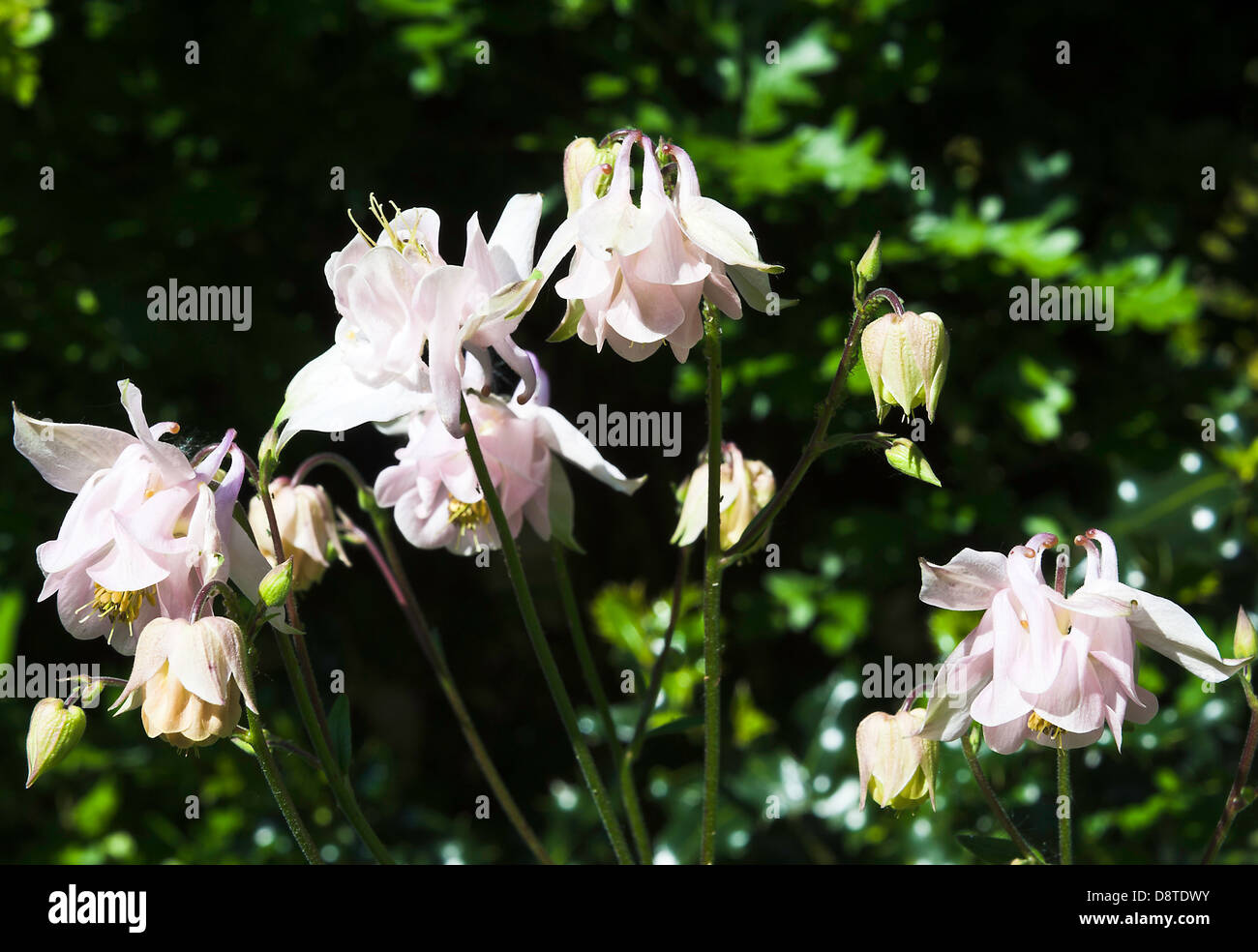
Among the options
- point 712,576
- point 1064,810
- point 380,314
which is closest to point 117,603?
point 380,314

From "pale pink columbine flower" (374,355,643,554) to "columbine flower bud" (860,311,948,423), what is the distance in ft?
0.52

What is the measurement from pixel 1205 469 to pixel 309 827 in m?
1.06

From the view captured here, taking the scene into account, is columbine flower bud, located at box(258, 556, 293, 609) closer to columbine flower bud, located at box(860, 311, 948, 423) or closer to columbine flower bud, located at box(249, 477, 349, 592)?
columbine flower bud, located at box(249, 477, 349, 592)

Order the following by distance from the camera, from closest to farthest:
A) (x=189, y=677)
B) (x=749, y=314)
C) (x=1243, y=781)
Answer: (x=189, y=677)
(x=1243, y=781)
(x=749, y=314)

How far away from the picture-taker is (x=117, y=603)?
62cm

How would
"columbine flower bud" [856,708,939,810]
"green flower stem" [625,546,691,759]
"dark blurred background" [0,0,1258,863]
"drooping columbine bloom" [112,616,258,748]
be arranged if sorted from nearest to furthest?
"drooping columbine bloom" [112,616,258,748] → "columbine flower bud" [856,708,939,810] → "green flower stem" [625,546,691,759] → "dark blurred background" [0,0,1258,863]

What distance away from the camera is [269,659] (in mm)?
1018

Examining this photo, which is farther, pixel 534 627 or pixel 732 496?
pixel 732 496

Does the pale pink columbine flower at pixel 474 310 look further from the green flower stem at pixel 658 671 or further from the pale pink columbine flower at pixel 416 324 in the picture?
the green flower stem at pixel 658 671

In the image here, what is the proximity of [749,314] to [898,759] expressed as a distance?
0.82m

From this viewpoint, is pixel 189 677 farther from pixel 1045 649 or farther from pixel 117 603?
pixel 1045 649

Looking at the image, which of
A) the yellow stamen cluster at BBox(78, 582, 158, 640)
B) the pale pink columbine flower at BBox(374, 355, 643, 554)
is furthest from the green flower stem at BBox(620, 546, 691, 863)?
the yellow stamen cluster at BBox(78, 582, 158, 640)

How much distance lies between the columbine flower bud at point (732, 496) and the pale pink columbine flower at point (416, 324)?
0.49 feet

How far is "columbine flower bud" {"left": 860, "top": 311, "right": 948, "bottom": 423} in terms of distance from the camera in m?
0.63
